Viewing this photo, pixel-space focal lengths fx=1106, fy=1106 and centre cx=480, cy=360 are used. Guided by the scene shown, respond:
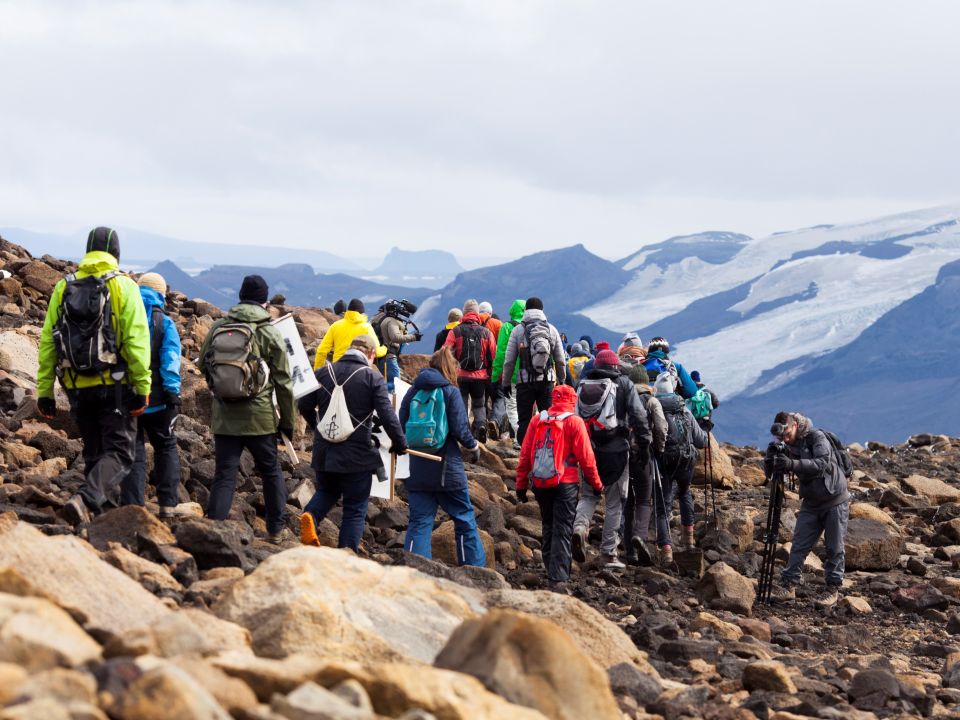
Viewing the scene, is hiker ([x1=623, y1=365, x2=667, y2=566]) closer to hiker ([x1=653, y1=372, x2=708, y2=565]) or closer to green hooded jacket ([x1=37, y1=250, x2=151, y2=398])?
hiker ([x1=653, y1=372, x2=708, y2=565])

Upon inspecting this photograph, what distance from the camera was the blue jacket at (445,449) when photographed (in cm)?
1027

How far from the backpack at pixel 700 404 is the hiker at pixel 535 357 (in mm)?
2188

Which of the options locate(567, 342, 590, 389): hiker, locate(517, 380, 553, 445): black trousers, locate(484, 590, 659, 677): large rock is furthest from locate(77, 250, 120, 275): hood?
locate(567, 342, 590, 389): hiker

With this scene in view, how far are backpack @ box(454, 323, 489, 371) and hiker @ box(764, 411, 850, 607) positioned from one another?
5561mm

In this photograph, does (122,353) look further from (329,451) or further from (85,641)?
(85,641)

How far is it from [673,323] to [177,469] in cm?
11414

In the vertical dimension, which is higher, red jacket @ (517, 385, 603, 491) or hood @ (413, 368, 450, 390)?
hood @ (413, 368, 450, 390)

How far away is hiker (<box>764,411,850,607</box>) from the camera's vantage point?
463 inches

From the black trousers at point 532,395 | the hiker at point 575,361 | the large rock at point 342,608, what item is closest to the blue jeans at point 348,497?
the large rock at point 342,608

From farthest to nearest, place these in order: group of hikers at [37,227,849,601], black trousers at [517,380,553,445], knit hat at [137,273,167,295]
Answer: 1. black trousers at [517,380,553,445]
2. knit hat at [137,273,167,295]
3. group of hikers at [37,227,849,601]

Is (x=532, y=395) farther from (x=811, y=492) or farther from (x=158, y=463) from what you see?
(x=158, y=463)

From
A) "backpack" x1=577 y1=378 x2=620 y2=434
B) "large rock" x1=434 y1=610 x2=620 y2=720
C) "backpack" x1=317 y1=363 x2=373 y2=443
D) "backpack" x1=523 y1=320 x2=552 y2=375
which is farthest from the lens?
"backpack" x1=523 y1=320 x2=552 y2=375

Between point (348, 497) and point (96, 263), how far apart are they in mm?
3076

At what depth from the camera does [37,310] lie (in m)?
20.8
